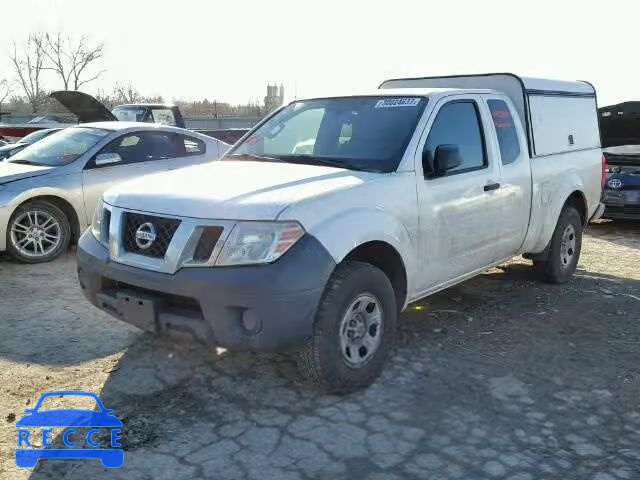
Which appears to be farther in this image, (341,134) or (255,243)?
(341,134)

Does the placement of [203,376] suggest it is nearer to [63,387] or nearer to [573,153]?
[63,387]

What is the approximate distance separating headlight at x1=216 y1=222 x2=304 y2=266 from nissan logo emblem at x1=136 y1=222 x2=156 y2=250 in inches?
19.0

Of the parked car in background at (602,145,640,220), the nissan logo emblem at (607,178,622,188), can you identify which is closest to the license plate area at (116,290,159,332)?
the parked car in background at (602,145,640,220)

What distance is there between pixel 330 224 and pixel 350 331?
69cm

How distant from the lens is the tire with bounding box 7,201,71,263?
670 cm

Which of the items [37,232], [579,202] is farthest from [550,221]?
[37,232]

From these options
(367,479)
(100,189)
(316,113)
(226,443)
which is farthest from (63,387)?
(100,189)

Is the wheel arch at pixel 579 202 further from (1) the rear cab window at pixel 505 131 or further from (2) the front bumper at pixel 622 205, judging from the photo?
(2) the front bumper at pixel 622 205

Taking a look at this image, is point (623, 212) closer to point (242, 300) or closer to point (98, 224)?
point (242, 300)

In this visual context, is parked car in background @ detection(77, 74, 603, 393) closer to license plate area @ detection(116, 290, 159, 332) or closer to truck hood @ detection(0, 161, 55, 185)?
license plate area @ detection(116, 290, 159, 332)

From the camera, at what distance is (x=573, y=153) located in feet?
20.2

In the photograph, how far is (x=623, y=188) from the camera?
8938mm

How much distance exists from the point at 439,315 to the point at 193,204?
8.58 ft

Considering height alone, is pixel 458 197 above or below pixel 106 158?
below
